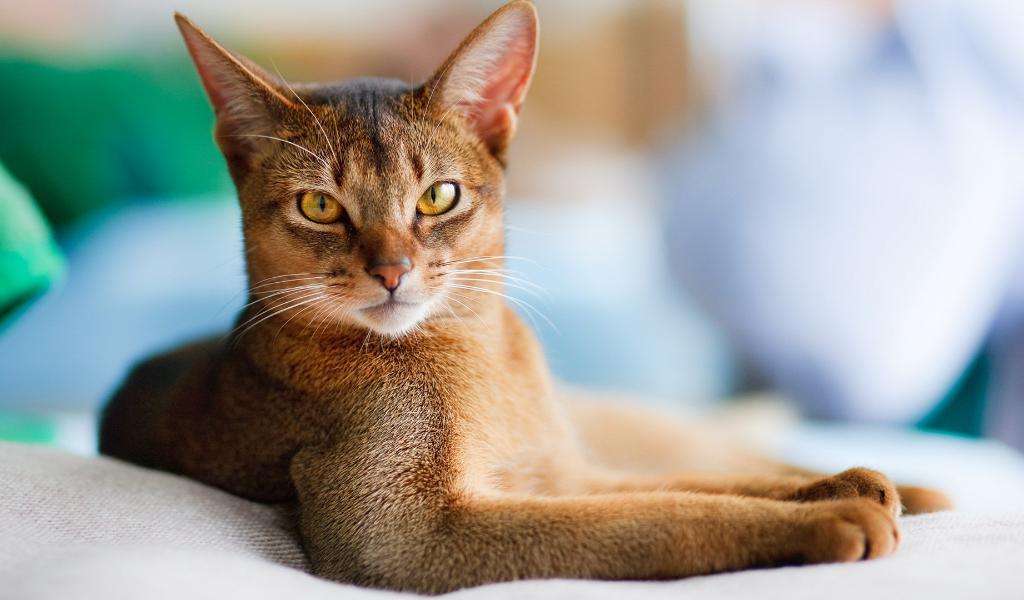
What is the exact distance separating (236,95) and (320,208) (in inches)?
9.5

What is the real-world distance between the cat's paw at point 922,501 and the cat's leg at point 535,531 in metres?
0.35

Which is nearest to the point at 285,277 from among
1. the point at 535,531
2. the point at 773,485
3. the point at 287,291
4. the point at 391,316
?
the point at 287,291

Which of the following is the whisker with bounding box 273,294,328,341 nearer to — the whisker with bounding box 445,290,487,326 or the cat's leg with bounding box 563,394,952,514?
the whisker with bounding box 445,290,487,326

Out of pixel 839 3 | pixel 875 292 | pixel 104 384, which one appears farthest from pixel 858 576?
pixel 839 3

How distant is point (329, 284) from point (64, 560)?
50 cm

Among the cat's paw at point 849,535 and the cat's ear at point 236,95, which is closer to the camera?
the cat's paw at point 849,535

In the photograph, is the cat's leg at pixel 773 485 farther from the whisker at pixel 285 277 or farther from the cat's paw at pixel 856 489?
the whisker at pixel 285 277

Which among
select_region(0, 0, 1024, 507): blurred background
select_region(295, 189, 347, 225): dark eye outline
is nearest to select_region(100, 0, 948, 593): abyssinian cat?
select_region(295, 189, 347, 225): dark eye outline

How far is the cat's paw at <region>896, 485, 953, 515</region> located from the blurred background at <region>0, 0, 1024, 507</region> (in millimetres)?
561

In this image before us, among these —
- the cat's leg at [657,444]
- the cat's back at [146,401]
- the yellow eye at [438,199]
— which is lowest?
the cat's back at [146,401]

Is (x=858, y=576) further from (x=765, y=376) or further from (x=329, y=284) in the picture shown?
(x=765, y=376)

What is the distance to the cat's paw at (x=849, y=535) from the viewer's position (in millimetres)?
1018

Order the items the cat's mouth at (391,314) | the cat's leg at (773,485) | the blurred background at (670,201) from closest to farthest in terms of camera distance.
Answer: the cat's leg at (773,485), the cat's mouth at (391,314), the blurred background at (670,201)

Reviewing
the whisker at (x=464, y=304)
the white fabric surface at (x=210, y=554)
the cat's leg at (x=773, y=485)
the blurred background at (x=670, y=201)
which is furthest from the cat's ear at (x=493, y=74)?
the white fabric surface at (x=210, y=554)
